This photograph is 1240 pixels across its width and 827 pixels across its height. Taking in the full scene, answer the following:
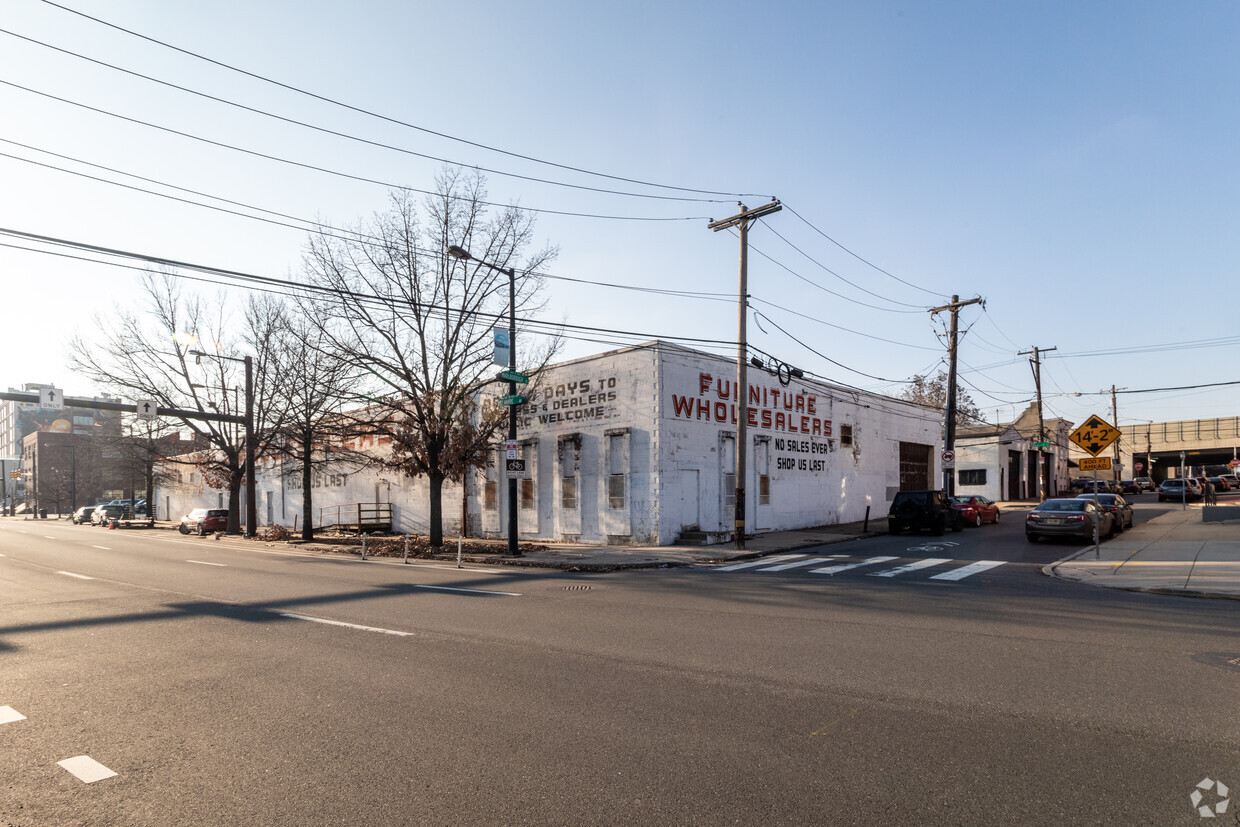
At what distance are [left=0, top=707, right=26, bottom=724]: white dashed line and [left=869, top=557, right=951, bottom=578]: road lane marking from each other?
45.9 ft

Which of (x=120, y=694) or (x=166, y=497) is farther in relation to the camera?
(x=166, y=497)

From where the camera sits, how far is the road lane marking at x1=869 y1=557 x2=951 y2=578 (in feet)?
50.2

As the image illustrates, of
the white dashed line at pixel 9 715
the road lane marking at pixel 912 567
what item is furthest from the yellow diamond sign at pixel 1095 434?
the white dashed line at pixel 9 715

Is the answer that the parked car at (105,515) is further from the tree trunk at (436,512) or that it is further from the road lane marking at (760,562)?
the road lane marking at (760,562)

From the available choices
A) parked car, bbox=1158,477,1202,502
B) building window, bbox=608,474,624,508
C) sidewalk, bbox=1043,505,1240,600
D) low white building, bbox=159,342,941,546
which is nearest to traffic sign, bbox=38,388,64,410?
low white building, bbox=159,342,941,546

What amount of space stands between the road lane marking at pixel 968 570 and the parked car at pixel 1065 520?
5.51 metres

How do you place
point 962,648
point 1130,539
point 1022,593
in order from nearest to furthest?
point 962,648 < point 1022,593 < point 1130,539

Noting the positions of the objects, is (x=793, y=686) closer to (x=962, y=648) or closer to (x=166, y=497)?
(x=962, y=648)

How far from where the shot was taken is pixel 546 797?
404 centimetres

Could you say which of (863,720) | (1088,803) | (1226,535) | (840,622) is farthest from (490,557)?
(1226,535)

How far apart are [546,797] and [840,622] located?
21.0ft

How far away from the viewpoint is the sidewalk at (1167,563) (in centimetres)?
1272

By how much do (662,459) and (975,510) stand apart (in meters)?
16.1

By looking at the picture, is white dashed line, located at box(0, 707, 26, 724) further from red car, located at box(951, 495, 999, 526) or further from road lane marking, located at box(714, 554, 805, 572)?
red car, located at box(951, 495, 999, 526)
